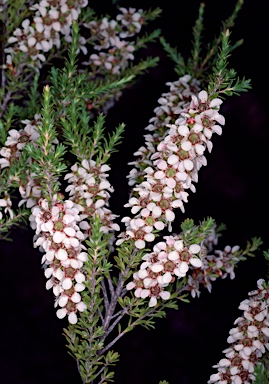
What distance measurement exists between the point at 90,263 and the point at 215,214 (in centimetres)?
89

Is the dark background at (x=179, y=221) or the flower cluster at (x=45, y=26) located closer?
the flower cluster at (x=45, y=26)

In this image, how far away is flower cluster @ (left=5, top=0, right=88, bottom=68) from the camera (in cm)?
118

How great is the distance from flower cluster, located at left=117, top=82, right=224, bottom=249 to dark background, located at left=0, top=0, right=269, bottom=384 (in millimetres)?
572

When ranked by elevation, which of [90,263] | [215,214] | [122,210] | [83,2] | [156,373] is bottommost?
[156,373]

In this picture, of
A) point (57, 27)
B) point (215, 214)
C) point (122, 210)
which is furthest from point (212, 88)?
point (215, 214)

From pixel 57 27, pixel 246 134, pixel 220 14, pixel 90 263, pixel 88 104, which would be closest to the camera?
pixel 90 263

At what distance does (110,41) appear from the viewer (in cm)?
134

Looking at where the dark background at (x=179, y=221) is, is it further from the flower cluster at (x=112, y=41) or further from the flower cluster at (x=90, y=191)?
the flower cluster at (x=90, y=191)

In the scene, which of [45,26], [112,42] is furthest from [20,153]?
[112,42]

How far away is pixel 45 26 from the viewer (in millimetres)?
1188

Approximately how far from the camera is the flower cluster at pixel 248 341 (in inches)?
37.7

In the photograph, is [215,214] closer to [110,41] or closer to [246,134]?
[246,134]

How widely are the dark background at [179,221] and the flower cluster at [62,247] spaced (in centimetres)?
59

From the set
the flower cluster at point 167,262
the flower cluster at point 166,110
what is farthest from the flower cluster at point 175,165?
the flower cluster at point 166,110
